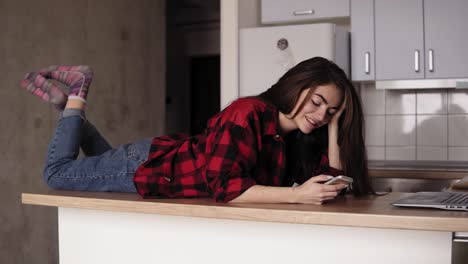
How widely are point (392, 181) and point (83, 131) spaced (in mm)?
1839

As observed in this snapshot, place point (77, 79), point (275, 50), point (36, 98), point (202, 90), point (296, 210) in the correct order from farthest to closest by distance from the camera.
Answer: point (202, 90) → point (36, 98) → point (275, 50) → point (77, 79) → point (296, 210)

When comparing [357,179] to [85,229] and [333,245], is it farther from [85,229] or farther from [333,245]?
[85,229]

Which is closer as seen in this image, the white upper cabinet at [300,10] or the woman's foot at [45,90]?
the woman's foot at [45,90]

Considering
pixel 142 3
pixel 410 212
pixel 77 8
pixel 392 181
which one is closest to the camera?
pixel 410 212

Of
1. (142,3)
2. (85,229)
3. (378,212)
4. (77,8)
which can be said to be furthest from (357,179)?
(142,3)

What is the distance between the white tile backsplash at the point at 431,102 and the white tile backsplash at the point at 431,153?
237 millimetres

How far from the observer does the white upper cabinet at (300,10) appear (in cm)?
403

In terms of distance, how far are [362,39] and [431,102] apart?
2.04 ft

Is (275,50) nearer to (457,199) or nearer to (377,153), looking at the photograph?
(377,153)

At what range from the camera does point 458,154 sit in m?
4.09

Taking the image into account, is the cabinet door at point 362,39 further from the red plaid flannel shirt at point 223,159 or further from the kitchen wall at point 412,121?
the red plaid flannel shirt at point 223,159

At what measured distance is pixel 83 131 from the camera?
103 inches

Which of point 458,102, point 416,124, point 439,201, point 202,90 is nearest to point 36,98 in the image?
point 416,124

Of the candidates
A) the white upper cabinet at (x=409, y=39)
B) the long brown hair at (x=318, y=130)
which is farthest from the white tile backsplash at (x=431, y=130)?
the long brown hair at (x=318, y=130)
